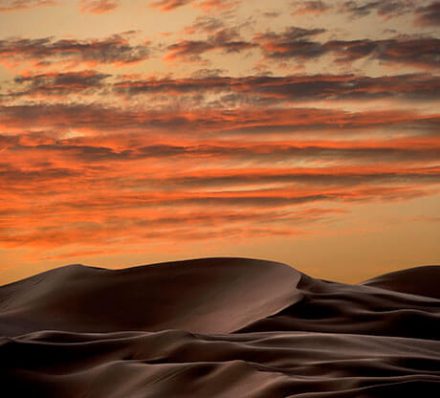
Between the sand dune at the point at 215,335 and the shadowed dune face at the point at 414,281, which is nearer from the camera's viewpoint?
the sand dune at the point at 215,335

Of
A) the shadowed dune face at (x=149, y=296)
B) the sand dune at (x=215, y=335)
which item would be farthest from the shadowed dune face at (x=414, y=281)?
the shadowed dune face at (x=149, y=296)

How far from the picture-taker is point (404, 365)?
3.39m

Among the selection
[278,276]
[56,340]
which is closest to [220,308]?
[278,276]

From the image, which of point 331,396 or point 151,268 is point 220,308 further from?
point 331,396


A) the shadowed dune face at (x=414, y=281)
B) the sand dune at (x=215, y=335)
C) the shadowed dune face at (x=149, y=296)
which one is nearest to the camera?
the sand dune at (x=215, y=335)

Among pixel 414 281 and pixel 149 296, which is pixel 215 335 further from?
pixel 414 281

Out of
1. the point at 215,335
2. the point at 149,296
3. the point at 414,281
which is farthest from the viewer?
the point at 414,281

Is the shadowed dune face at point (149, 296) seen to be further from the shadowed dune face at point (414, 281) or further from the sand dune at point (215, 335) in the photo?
the shadowed dune face at point (414, 281)

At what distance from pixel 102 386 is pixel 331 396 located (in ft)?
3.28

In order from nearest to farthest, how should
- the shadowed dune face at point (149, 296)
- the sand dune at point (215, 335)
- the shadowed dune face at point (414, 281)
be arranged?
the sand dune at point (215, 335) → the shadowed dune face at point (149, 296) → the shadowed dune face at point (414, 281)

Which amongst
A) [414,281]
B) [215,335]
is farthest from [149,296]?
[414,281]

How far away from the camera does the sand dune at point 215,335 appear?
10.6 feet

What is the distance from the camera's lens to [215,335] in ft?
13.9

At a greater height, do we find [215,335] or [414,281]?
[414,281]
